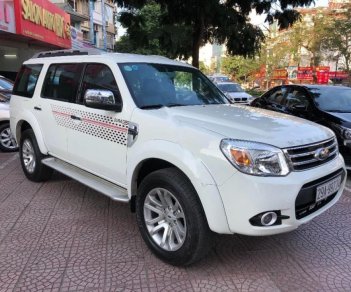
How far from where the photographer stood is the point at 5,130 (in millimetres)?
8656

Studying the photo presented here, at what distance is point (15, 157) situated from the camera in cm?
827

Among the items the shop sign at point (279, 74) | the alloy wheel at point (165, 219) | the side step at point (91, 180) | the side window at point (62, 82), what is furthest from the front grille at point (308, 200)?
the shop sign at point (279, 74)

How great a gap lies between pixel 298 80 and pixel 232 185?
4349 centimetres

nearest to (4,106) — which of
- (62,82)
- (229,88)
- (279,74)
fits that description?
(62,82)

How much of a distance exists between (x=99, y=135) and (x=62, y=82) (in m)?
1.34

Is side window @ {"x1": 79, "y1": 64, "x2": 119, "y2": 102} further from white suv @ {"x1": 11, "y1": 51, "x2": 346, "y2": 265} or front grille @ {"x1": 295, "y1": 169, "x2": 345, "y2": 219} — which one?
front grille @ {"x1": 295, "y1": 169, "x2": 345, "y2": 219}

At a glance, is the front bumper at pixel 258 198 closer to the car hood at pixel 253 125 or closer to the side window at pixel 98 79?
the car hood at pixel 253 125

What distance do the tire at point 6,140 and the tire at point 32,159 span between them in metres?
2.51

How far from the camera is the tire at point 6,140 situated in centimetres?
863

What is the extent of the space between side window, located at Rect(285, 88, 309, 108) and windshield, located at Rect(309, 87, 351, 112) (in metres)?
0.18

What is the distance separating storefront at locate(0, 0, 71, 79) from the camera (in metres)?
14.8

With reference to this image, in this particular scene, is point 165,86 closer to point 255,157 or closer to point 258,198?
point 255,157

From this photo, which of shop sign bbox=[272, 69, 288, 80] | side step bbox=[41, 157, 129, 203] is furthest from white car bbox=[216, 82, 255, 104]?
shop sign bbox=[272, 69, 288, 80]

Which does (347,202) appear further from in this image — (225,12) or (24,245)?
(225,12)
